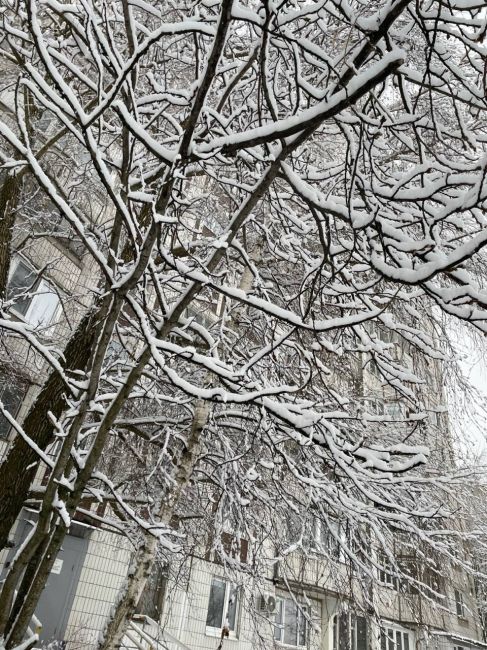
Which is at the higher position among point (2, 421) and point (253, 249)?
point (253, 249)

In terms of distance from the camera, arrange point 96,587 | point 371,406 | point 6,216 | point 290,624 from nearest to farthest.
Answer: point 6,216, point 371,406, point 96,587, point 290,624

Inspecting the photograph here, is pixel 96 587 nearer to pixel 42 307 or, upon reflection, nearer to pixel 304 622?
pixel 304 622

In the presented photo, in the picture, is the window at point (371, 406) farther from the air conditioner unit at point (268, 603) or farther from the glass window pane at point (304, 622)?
the air conditioner unit at point (268, 603)

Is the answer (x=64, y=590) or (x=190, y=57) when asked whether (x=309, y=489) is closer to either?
(x=190, y=57)

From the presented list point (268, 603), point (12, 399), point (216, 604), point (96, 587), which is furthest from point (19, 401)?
point (216, 604)

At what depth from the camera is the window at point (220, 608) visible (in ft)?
36.9

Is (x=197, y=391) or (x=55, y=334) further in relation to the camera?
(x=55, y=334)

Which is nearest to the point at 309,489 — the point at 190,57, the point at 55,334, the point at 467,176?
the point at 467,176

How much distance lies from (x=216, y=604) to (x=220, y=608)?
0.16 metres

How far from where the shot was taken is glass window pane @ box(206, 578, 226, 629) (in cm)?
1132

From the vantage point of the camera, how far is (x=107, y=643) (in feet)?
12.1

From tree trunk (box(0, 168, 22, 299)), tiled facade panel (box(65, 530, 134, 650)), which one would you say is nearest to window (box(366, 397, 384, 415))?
tree trunk (box(0, 168, 22, 299))

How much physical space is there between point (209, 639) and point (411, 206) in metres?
11.7

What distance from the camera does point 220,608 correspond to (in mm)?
11633
